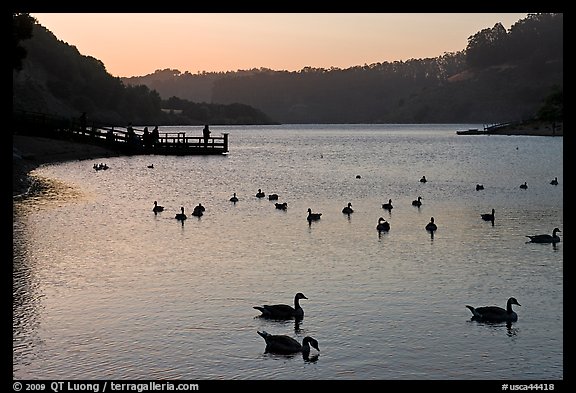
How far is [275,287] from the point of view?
2322 cm

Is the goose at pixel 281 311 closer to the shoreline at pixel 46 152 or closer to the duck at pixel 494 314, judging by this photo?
the duck at pixel 494 314

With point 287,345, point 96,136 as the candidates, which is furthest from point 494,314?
point 96,136

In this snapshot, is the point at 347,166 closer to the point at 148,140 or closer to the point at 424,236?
the point at 148,140

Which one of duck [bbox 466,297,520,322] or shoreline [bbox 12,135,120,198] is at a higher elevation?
shoreline [bbox 12,135,120,198]

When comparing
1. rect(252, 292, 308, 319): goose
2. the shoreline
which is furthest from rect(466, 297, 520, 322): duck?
the shoreline

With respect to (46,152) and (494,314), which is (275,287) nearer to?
(494,314)

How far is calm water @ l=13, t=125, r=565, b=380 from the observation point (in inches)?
638

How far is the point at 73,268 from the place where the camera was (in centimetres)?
2588

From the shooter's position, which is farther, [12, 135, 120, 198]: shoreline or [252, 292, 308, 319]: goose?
[12, 135, 120, 198]: shoreline

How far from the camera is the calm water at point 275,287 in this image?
16203 mm

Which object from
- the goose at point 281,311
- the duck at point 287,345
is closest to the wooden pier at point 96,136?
the goose at point 281,311

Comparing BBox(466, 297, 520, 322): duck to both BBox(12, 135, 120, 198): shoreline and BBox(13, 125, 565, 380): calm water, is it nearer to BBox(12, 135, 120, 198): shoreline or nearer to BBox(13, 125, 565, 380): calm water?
BBox(13, 125, 565, 380): calm water

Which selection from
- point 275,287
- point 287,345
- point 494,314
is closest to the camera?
point 287,345
